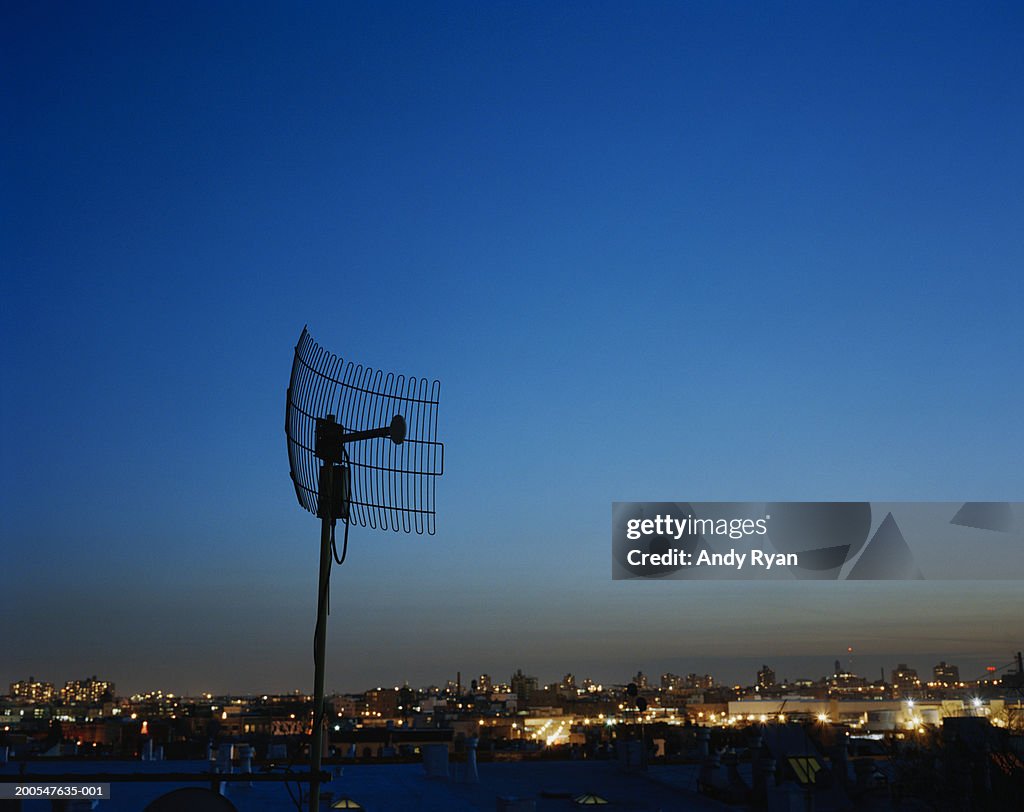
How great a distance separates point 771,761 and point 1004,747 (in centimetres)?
902

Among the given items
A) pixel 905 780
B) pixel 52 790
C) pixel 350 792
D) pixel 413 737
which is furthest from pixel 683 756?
pixel 413 737

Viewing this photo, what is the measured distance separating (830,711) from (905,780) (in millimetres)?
68268

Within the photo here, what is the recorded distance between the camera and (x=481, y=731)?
85625 mm

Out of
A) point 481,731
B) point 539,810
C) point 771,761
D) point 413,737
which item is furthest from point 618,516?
point 481,731

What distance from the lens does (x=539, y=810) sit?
58.0ft

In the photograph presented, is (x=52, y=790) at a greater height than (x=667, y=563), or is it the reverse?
(x=667, y=563)

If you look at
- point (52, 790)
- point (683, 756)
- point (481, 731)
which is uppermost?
point (52, 790)

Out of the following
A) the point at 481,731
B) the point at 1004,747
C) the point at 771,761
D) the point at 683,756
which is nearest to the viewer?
the point at 771,761

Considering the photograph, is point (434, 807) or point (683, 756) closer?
point (434, 807)

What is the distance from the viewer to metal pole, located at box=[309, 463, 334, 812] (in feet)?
19.9

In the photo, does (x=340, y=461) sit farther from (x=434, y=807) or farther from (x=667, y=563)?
(x=667, y=563)

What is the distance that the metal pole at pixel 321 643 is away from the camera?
6.07 meters

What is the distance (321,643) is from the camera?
6.48 metres

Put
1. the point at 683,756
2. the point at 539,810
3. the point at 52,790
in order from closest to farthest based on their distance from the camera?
1. the point at 52,790
2. the point at 539,810
3. the point at 683,756
